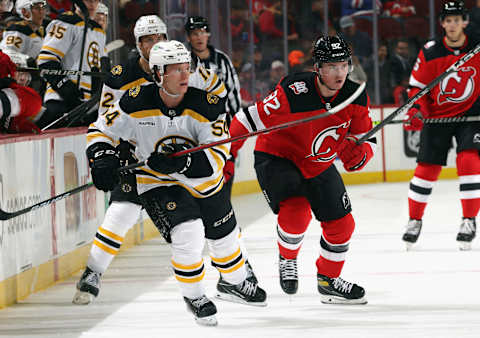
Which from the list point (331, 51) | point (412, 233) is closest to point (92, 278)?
point (331, 51)

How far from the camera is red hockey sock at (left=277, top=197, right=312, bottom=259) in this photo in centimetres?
374

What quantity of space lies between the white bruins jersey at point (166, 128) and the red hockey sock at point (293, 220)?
43 centimetres

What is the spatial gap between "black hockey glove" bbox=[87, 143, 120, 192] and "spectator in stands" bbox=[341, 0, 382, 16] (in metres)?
7.13

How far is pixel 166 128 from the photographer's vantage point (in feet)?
11.0

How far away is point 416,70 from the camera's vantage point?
5.11 metres

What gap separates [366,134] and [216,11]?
19.7 ft

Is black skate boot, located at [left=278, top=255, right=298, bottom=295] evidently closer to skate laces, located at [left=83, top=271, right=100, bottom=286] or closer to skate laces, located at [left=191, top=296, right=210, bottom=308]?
skate laces, located at [left=191, top=296, right=210, bottom=308]

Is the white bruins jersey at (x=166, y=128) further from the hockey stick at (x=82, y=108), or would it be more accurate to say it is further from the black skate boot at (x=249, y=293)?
the hockey stick at (x=82, y=108)

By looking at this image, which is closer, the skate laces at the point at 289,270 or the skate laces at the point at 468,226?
the skate laces at the point at 289,270

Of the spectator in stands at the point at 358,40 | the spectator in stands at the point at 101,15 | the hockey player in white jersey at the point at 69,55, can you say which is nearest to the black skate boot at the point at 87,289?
the hockey player in white jersey at the point at 69,55

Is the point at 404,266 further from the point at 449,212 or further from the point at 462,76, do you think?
the point at 449,212

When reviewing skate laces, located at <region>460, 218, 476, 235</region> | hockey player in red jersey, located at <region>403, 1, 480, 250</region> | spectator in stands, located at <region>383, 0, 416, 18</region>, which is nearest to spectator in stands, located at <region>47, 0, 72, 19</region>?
hockey player in red jersey, located at <region>403, 1, 480, 250</region>

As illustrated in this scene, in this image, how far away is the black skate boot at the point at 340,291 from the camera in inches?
147

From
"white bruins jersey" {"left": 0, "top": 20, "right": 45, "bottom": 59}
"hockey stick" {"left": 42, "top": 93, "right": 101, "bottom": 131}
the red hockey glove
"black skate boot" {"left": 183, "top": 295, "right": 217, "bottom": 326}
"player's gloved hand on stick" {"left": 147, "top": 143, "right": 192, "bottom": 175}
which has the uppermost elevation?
"white bruins jersey" {"left": 0, "top": 20, "right": 45, "bottom": 59}
